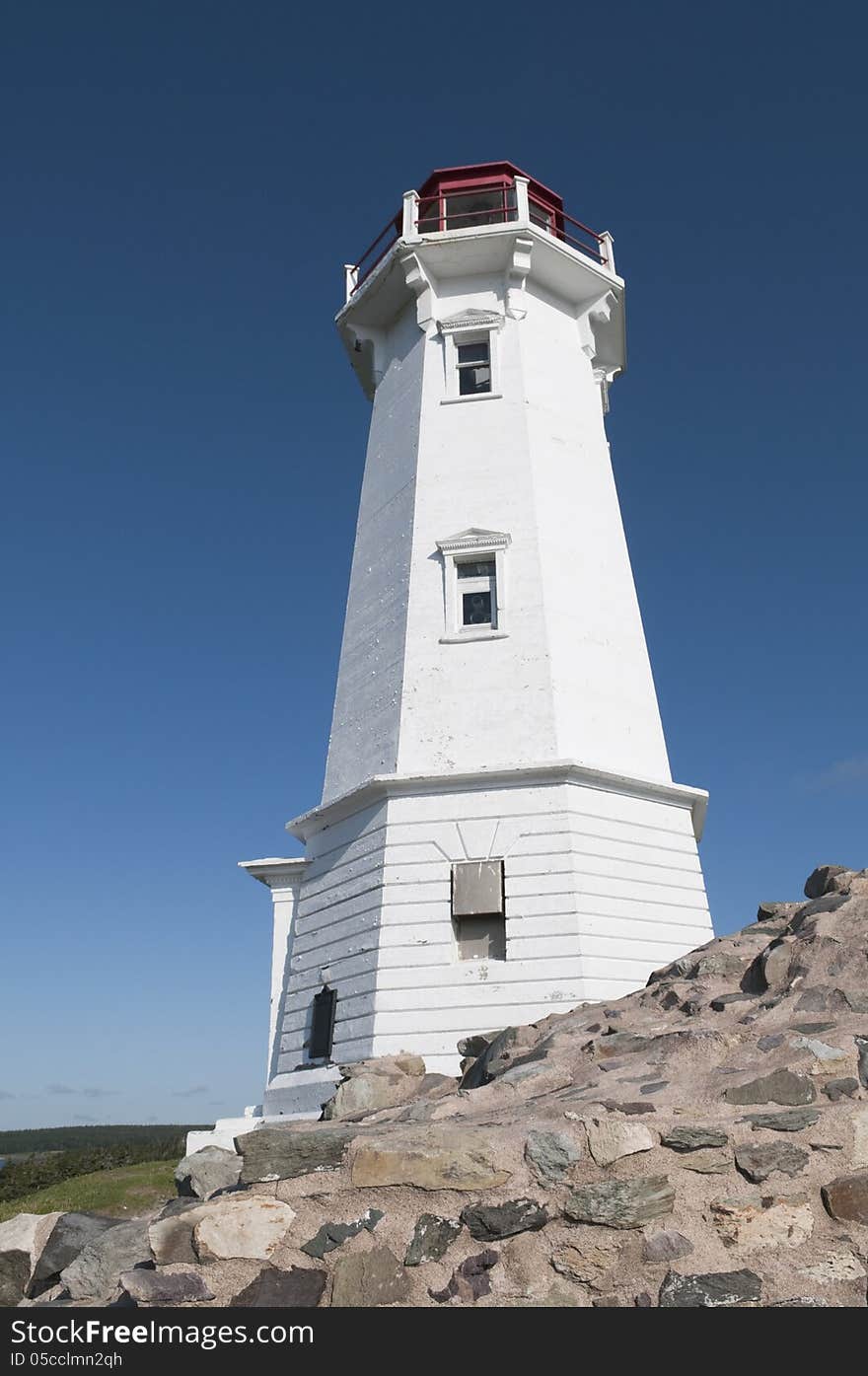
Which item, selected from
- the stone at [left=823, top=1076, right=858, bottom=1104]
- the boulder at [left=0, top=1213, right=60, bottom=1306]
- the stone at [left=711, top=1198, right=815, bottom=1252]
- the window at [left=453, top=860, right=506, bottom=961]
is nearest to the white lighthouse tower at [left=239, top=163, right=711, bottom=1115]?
the window at [left=453, top=860, right=506, bottom=961]

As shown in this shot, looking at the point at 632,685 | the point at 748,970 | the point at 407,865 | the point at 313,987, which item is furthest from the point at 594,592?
the point at 748,970

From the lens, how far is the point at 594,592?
1609 cm

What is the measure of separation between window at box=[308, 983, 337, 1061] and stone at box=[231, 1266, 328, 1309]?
9.17 m

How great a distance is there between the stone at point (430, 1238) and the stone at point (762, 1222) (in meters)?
1.15

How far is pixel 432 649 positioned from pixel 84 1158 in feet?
33.2

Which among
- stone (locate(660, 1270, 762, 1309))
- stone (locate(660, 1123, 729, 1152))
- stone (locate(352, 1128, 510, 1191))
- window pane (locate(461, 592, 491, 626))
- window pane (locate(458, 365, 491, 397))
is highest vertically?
window pane (locate(458, 365, 491, 397))

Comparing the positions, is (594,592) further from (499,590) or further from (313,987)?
(313,987)

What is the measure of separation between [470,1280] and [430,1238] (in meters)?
0.28

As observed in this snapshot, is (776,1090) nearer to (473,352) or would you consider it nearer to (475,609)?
(475,609)

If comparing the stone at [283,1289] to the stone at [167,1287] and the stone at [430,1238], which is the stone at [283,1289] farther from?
the stone at [430,1238]

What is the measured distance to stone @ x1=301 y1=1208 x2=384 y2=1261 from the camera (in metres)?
4.62

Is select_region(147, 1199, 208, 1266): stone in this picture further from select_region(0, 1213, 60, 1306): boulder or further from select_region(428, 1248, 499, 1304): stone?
select_region(0, 1213, 60, 1306): boulder

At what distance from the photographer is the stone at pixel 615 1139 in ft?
15.6

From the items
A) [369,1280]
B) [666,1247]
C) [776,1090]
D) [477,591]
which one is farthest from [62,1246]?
[477,591]
